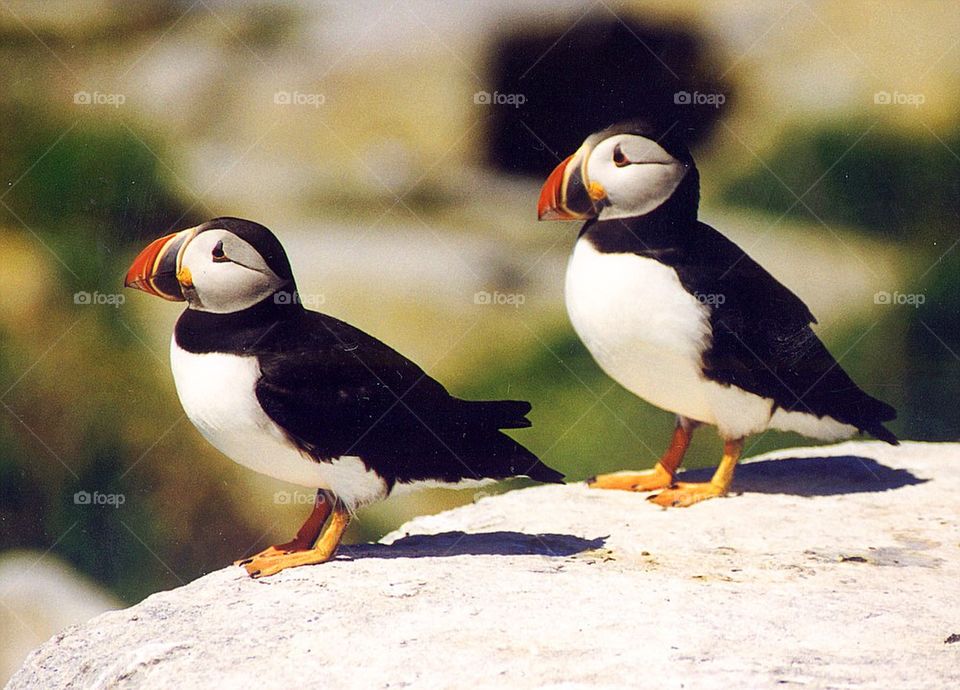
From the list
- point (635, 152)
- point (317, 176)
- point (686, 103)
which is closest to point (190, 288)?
point (317, 176)

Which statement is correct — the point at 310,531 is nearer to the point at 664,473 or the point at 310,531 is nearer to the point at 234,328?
the point at 234,328

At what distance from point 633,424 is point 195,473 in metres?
2.06

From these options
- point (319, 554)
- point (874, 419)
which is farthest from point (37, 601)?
point (874, 419)

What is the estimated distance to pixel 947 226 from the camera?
585 centimetres

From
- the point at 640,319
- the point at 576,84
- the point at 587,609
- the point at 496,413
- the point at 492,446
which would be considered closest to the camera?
the point at 587,609

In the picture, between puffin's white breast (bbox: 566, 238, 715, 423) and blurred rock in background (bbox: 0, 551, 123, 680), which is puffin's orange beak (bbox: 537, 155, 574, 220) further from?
blurred rock in background (bbox: 0, 551, 123, 680)

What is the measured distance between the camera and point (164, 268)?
464 centimetres

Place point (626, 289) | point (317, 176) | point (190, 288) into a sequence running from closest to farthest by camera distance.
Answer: point (190, 288) → point (626, 289) → point (317, 176)

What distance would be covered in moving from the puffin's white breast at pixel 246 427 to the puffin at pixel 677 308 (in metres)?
1.31

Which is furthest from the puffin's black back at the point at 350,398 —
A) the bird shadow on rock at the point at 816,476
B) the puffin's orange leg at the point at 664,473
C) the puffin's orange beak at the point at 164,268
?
the bird shadow on rock at the point at 816,476

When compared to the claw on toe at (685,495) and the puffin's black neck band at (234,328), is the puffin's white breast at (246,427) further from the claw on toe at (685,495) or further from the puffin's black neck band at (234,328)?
the claw on toe at (685,495)

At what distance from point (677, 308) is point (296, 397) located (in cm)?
168

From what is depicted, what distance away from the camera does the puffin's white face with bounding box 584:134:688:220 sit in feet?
17.1

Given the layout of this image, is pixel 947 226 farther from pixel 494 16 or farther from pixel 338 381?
pixel 338 381
